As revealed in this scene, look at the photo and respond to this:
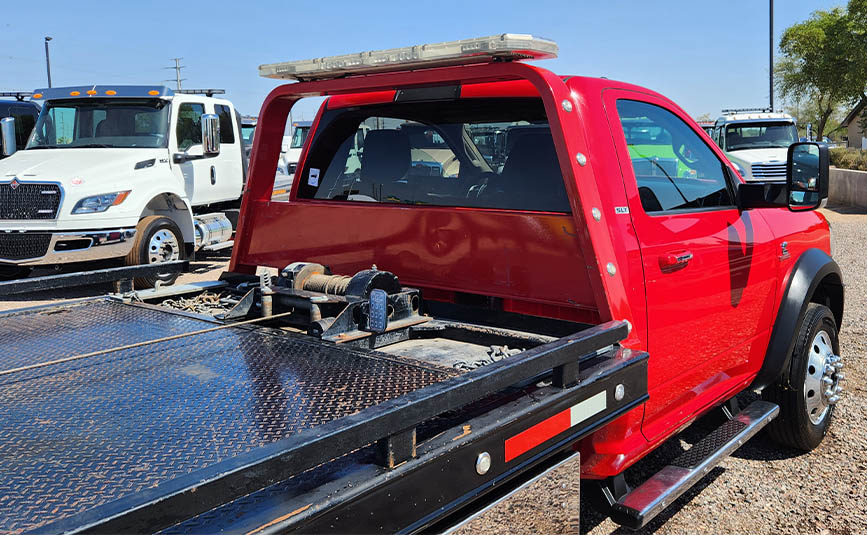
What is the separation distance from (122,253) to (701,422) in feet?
24.0

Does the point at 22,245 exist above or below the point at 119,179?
below

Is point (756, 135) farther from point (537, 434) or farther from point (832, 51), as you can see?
point (832, 51)

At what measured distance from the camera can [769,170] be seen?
1695 centimetres

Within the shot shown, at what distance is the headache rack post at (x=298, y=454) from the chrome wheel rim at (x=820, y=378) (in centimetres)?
263

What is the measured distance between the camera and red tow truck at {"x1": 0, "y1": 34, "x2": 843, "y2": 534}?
1.89m

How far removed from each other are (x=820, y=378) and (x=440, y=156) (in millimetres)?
2521

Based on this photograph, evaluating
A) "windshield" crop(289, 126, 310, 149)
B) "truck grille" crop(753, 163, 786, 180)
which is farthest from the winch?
"windshield" crop(289, 126, 310, 149)

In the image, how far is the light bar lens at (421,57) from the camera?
2854 mm

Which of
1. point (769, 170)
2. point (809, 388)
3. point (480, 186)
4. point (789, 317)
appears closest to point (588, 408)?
point (480, 186)

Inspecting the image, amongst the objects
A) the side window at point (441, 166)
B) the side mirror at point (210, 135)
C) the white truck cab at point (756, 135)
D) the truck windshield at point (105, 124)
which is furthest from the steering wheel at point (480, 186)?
the white truck cab at point (756, 135)

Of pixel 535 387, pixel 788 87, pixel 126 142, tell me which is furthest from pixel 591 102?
pixel 788 87

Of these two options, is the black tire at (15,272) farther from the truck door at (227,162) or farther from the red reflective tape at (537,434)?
the red reflective tape at (537,434)

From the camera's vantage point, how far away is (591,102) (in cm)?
306

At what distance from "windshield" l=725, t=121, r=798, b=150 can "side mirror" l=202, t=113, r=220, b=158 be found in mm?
13111
